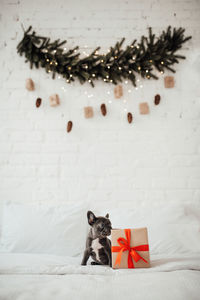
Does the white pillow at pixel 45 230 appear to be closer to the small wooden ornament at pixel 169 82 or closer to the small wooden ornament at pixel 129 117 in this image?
the small wooden ornament at pixel 129 117

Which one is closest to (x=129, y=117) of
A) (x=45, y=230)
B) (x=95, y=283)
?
(x=45, y=230)

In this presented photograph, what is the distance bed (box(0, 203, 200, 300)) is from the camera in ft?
2.23

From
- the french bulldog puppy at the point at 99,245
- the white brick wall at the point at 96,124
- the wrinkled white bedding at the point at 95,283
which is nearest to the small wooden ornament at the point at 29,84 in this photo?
the white brick wall at the point at 96,124

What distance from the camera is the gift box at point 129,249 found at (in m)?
1.03

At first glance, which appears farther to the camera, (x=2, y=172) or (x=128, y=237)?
(x=2, y=172)

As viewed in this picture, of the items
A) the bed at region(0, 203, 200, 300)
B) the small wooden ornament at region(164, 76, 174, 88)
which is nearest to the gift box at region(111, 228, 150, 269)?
the bed at region(0, 203, 200, 300)

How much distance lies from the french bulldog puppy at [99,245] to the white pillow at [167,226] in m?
0.37

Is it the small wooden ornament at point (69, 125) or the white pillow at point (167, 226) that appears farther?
the small wooden ornament at point (69, 125)

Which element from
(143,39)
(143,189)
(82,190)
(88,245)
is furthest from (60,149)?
(143,39)

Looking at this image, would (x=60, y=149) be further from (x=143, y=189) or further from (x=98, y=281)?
(x=98, y=281)

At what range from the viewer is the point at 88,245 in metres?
1.15

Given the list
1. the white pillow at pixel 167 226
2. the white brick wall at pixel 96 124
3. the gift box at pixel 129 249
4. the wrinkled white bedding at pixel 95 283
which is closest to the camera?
the wrinkled white bedding at pixel 95 283

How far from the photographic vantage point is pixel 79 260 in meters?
1.26

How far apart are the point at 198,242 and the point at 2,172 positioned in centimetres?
151
